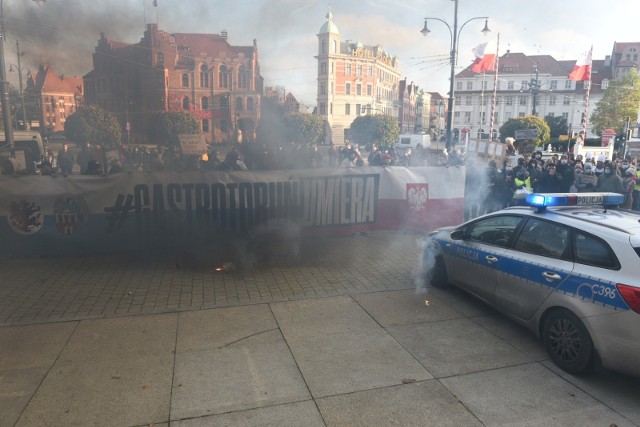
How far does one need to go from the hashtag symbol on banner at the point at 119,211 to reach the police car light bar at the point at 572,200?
599 cm

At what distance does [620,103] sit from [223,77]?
57.6 metres

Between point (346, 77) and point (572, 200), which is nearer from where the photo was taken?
point (572, 200)

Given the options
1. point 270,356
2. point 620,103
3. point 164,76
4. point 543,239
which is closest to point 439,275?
point 543,239

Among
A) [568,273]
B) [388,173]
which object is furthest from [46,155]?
[568,273]

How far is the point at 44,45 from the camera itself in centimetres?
750

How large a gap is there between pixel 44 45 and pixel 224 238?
458 centimetres

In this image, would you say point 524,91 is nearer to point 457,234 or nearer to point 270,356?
point 457,234

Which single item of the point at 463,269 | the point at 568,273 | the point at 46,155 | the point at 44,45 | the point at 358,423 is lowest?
the point at 358,423

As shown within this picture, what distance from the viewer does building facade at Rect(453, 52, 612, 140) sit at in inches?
3083

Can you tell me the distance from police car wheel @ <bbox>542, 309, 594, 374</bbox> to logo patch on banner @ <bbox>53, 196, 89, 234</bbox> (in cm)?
674

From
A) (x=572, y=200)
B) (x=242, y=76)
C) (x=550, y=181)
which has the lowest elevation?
(x=550, y=181)

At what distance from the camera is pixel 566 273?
3738mm

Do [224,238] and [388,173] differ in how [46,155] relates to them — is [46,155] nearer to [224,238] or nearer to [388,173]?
[224,238]

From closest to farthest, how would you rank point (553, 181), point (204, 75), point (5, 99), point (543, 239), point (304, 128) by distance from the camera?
point (543, 239) < point (5, 99) < point (204, 75) < point (304, 128) < point (553, 181)
